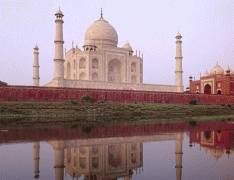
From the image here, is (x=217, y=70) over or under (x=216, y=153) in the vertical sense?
over

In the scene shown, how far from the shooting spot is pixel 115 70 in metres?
28.1

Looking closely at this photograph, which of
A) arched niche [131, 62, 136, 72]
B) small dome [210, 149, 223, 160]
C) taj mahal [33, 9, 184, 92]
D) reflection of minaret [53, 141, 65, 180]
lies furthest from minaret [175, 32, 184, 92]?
reflection of minaret [53, 141, 65, 180]

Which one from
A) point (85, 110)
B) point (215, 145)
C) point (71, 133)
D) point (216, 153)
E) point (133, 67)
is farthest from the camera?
point (133, 67)

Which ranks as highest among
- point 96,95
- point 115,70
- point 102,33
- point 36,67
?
point 102,33

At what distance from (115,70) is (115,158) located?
2403 centimetres

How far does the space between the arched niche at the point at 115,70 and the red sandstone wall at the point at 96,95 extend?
5.92m

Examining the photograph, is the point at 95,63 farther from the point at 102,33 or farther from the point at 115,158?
the point at 115,158

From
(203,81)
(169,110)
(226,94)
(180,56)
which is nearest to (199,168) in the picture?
(169,110)

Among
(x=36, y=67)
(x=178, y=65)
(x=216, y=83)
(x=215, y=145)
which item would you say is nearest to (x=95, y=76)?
(x=36, y=67)

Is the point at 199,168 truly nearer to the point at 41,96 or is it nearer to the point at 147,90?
the point at 41,96

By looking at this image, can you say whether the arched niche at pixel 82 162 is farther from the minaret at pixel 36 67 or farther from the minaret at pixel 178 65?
the minaret at pixel 36 67

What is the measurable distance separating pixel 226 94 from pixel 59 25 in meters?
22.5

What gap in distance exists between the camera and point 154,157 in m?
4.41

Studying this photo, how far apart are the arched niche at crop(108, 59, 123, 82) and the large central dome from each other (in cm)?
258
